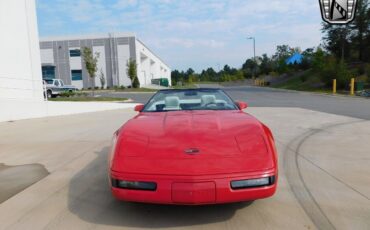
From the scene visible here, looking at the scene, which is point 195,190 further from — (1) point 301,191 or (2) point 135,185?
(1) point 301,191

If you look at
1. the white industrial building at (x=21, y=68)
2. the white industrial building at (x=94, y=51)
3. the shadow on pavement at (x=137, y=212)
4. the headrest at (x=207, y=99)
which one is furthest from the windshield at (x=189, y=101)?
the white industrial building at (x=94, y=51)

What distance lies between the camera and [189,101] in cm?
475

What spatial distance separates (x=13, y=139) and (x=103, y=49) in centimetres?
4418

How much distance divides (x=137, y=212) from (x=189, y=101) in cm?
203

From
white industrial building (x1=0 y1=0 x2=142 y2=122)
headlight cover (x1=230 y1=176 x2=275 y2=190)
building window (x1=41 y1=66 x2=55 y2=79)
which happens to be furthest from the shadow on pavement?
building window (x1=41 y1=66 x2=55 y2=79)

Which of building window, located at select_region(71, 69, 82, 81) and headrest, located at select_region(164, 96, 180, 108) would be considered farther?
building window, located at select_region(71, 69, 82, 81)

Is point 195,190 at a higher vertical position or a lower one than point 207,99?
lower

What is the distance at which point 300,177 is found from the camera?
4.28 m

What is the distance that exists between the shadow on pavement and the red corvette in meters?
0.32

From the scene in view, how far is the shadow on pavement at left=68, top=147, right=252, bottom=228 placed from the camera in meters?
3.01

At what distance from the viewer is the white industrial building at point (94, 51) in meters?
49.1

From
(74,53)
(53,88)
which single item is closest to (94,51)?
(74,53)

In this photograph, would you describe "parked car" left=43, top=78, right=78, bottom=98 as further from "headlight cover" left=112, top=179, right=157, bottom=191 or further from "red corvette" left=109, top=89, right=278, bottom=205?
"headlight cover" left=112, top=179, right=157, bottom=191

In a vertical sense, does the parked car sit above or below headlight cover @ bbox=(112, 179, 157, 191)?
above
